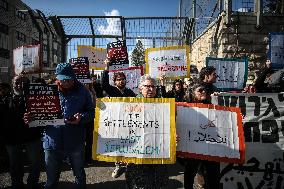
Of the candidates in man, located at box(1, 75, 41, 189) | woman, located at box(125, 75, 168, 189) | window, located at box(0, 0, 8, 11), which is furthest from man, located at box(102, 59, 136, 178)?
window, located at box(0, 0, 8, 11)

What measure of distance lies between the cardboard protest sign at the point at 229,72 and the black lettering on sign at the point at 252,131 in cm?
242

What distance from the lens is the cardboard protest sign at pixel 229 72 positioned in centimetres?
719

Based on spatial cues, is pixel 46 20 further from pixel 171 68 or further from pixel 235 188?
pixel 235 188

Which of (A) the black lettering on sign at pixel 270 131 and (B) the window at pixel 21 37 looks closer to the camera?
(A) the black lettering on sign at pixel 270 131

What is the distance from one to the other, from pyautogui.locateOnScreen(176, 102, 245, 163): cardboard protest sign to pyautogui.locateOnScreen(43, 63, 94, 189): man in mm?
1228

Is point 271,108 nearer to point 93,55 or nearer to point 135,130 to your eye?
point 135,130

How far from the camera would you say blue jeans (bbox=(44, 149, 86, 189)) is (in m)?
4.12

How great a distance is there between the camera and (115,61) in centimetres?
673

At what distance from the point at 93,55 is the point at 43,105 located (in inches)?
178

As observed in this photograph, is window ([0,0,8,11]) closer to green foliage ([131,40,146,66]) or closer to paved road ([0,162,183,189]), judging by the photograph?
green foliage ([131,40,146,66])

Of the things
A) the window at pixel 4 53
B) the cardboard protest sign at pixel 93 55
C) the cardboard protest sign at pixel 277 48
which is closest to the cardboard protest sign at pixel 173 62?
the cardboard protest sign at pixel 93 55

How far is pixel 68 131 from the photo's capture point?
4.17m

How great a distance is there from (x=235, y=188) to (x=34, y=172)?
120 inches

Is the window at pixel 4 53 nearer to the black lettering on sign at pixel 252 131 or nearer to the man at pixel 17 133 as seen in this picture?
the man at pixel 17 133
